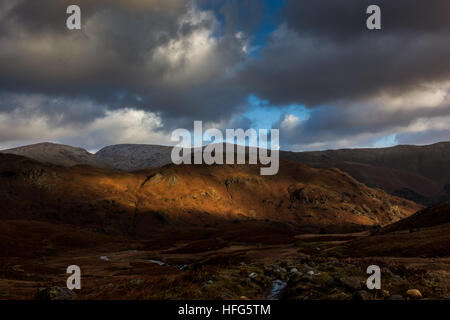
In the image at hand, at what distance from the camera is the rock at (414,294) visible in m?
16.5

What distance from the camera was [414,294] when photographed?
16.6 metres

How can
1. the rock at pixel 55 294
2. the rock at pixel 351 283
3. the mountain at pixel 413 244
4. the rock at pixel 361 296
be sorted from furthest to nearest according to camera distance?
1. the mountain at pixel 413 244
2. the rock at pixel 55 294
3. the rock at pixel 351 283
4. the rock at pixel 361 296

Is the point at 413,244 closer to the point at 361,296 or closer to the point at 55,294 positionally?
the point at 361,296

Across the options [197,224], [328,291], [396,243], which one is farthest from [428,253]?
[197,224]

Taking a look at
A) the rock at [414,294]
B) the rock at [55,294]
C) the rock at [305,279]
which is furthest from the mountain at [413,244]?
the rock at [55,294]

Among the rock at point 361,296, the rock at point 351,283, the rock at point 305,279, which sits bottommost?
the rock at point 305,279

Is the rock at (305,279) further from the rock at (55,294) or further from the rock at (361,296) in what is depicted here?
the rock at (55,294)

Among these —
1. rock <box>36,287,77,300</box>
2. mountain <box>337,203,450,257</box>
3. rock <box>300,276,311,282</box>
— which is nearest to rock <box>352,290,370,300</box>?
rock <box>300,276,311,282</box>

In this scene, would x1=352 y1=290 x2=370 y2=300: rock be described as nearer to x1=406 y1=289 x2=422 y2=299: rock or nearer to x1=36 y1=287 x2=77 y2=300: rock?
x1=406 y1=289 x2=422 y2=299: rock

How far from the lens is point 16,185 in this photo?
194 meters

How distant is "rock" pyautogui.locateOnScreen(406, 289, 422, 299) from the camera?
54.0 feet
